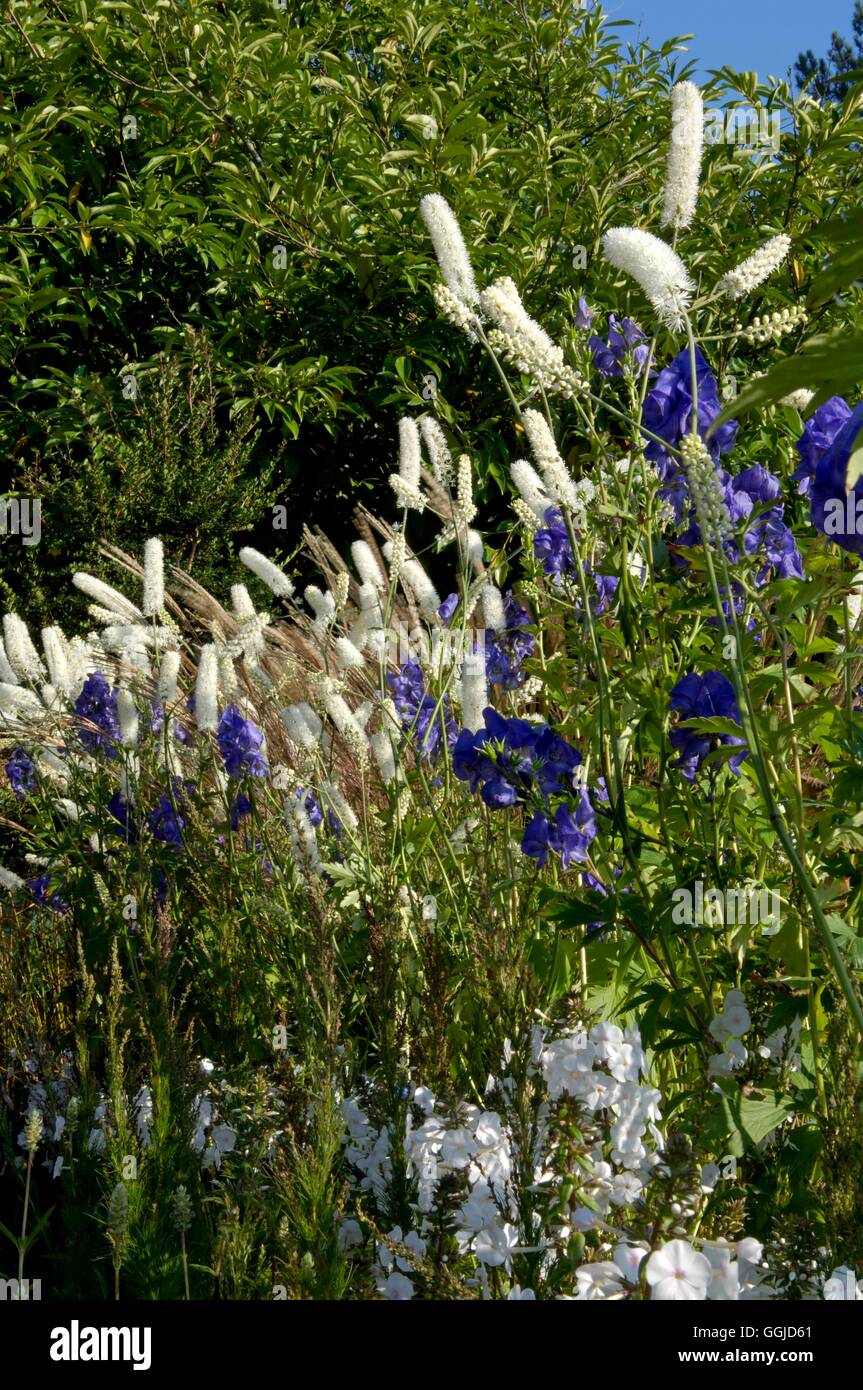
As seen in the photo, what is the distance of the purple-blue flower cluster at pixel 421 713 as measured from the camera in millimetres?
3346

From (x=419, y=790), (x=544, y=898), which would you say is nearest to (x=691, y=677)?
(x=544, y=898)

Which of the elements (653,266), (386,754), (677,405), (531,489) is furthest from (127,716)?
(653,266)

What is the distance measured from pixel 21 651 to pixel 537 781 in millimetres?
1973

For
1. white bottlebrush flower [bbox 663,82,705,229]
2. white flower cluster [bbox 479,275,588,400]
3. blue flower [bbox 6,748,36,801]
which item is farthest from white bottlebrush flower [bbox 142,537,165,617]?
white bottlebrush flower [bbox 663,82,705,229]

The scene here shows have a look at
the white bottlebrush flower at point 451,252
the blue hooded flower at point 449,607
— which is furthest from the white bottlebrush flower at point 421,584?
the white bottlebrush flower at point 451,252

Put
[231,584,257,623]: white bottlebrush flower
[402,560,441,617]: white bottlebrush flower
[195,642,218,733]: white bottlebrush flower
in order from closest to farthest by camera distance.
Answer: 1. [195,642,218,733]: white bottlebrush flower
2. [402,560,441,617]: white bottlebrush flower
3. [231,584,257,623]: white bottlebrush flower

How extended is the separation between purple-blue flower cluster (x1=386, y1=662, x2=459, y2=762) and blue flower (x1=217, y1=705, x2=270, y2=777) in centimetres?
41

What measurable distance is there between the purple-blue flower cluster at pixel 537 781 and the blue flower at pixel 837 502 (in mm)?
657

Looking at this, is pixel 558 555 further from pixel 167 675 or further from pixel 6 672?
pixel 6 672

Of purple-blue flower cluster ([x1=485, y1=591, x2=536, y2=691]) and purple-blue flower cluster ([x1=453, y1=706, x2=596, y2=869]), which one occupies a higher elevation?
purple-blue flower cluster ([x1=485, y1=591, x2=536, y2=691])

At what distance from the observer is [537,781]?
2.48 m

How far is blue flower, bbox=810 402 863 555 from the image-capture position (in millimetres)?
2072

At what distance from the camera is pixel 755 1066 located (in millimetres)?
2115

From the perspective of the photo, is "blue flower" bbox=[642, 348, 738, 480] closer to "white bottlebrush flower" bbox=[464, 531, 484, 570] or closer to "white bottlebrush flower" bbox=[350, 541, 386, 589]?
"white bottlebrush flower" bbox=[464, 531, 484, 570]
